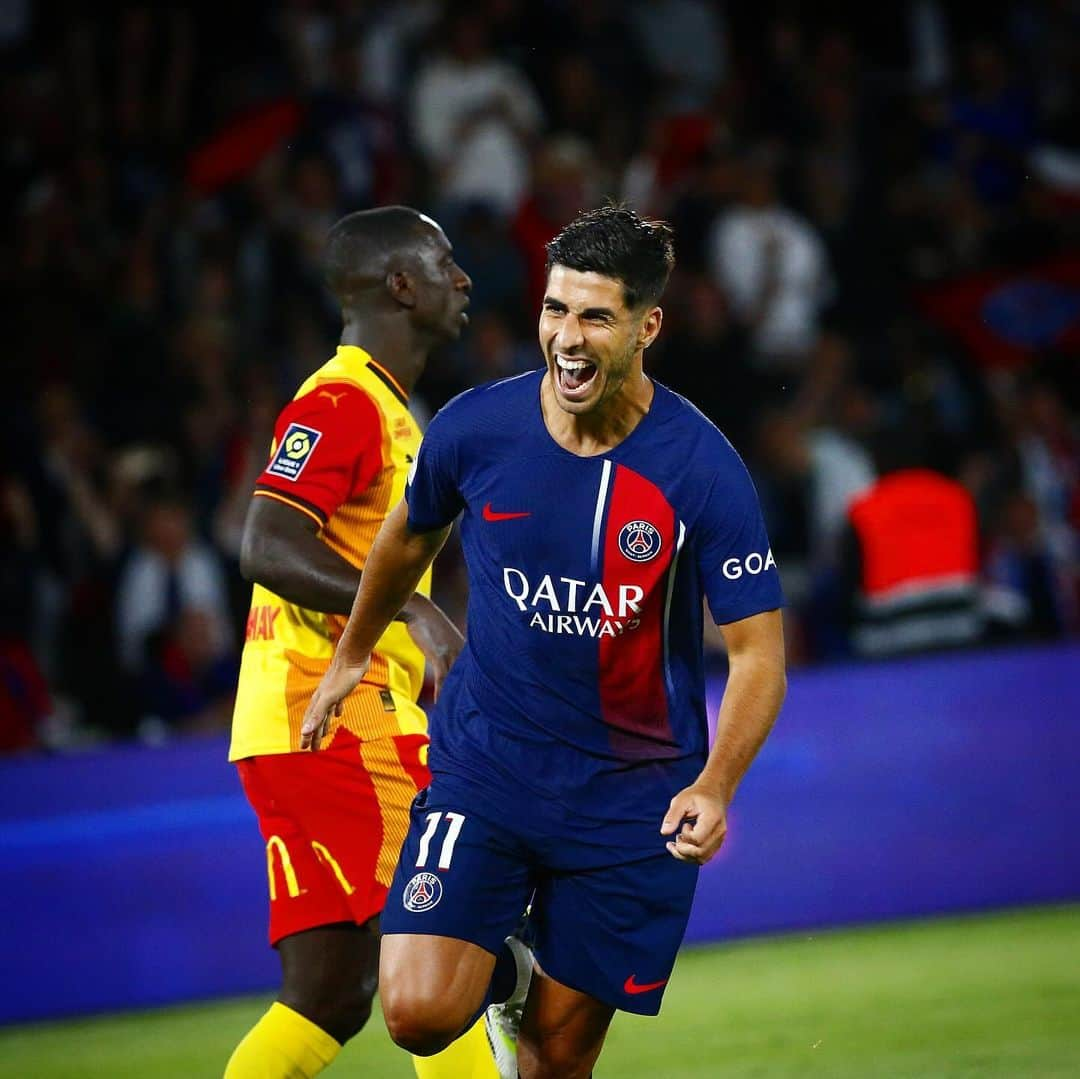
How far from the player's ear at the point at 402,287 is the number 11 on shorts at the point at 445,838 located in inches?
60.3

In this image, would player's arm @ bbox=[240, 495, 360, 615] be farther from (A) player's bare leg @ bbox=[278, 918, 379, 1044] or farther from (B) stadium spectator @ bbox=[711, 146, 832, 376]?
(B) stadium spectator @ bbox=[711, 146, 832, 376]

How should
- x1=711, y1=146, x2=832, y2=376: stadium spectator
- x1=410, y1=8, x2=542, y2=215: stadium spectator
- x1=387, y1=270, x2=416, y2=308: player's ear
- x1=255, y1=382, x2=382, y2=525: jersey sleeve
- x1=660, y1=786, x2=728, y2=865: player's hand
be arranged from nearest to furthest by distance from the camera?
1. x1=660, y1=786, x2=728, y2=865: player's hand
2. x1=255, y1=382, x2=382, y2=525: jersey sleeve
3. x1=387, y1=270, x2=416, y2=308: player's ear
4. x1=410, y1=8, x2=542, y2=215: stadium spectator
5. x1=711, y1=146, x2=832, y2=376: stadium spectator

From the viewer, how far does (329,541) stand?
493 cm

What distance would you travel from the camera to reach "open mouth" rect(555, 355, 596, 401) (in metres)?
4.12

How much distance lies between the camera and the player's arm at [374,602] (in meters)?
4.37

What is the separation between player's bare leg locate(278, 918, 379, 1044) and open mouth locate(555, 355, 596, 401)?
1.44 metres

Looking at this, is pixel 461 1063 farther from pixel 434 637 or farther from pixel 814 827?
pixel 814 827

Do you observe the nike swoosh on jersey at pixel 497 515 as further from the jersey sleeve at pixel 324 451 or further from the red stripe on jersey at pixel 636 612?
the jersey sleeve at pixel 324 451

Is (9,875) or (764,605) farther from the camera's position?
(9,875)

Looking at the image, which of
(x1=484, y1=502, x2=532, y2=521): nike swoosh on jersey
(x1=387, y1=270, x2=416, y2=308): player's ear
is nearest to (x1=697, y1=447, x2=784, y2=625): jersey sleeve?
(x1=484, y1=502, x2=532, y2=521): nike swoosh on jersey

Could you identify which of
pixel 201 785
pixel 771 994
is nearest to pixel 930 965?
pixel 771 994

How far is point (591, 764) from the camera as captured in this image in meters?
4.32

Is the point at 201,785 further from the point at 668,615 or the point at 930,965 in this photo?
the point at 668,615

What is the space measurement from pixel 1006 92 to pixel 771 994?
8.21 meters
